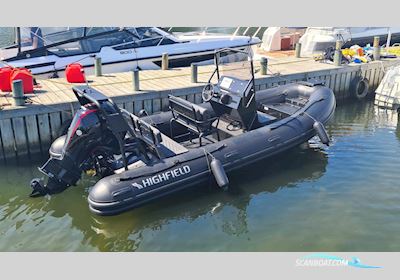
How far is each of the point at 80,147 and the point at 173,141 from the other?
1572 millimetres

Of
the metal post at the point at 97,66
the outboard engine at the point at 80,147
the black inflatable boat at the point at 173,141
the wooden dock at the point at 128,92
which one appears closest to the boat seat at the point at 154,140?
the black inflatable boat at the point at 173,141

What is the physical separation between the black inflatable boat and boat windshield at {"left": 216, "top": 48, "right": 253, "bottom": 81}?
2cm

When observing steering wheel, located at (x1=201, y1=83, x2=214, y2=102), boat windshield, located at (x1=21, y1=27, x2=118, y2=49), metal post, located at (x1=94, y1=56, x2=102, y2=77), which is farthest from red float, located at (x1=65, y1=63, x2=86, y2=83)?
steering wheel, located at (x1=201, y1=83, x2=214, y2=102)

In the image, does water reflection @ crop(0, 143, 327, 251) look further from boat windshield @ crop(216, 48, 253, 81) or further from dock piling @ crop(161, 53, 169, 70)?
dock piling @ crop(161, 53, 169, 70)

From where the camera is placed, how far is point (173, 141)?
22.2 ft

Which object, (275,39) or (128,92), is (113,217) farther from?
(275,39)

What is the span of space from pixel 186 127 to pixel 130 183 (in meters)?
2.13

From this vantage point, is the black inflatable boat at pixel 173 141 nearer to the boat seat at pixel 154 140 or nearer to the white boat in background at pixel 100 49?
the boat seat at pixel 154 140

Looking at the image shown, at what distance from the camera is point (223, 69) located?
25.7 ft

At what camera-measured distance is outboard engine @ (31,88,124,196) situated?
18.6 ft

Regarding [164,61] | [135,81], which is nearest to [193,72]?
[135,81]

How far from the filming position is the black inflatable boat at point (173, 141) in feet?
18.6
